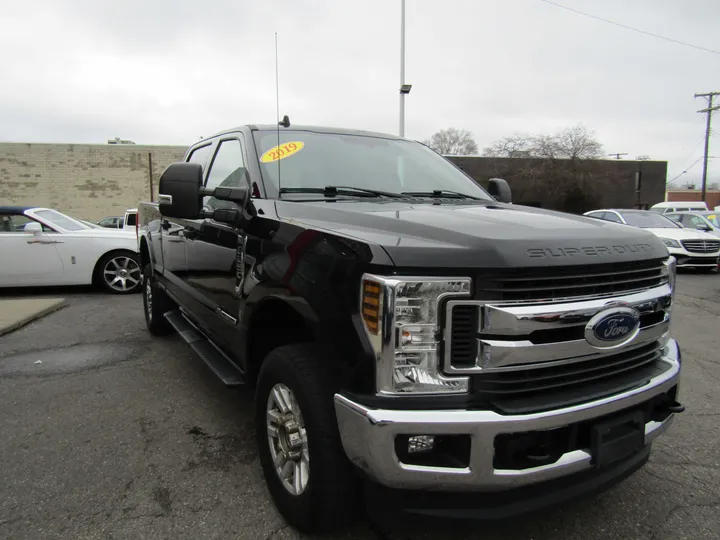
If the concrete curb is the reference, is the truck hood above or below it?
above

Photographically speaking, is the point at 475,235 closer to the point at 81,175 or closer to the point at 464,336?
the point at 464,336

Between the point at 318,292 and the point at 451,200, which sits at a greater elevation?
the point at 451,200

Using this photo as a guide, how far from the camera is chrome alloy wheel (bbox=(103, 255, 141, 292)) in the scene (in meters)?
8.48

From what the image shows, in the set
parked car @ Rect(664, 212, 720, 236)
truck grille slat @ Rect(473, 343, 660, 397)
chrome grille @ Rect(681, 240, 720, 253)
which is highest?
parked car @ Rect(664, 212, 720, 236)

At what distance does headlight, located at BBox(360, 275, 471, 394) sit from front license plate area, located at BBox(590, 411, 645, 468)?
595mm

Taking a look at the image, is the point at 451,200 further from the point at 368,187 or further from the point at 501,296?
the point at 501,296

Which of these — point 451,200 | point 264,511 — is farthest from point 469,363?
point 451,200

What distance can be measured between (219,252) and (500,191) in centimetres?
223

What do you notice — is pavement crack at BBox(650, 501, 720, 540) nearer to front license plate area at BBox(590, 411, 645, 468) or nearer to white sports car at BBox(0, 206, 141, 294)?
front license plate area at BBox(590, 411, 645, 468)

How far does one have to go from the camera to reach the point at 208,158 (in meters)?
4.08

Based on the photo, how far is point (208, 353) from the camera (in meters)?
3.54

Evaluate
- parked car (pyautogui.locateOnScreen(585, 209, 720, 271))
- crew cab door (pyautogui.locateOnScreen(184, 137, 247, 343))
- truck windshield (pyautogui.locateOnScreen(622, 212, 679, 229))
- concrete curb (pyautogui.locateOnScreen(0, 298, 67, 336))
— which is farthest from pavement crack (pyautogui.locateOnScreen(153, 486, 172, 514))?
truck windshield (pyautogui.locateOnScreen(622, 212, 679, 229))

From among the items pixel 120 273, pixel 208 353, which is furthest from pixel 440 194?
pixel 120 273

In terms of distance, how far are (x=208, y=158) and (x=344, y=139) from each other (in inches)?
48.8
